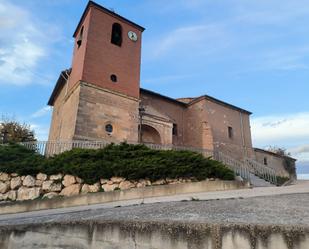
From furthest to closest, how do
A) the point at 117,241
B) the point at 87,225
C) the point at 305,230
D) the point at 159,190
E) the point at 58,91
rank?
the point at 58,91 < the point at 159,190 < the point at 87,225 < the point at 117,241 < the point at 305,230

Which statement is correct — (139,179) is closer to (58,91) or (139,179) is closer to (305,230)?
(305,230)

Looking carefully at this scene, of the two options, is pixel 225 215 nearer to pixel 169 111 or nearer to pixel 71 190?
pixel 71 190

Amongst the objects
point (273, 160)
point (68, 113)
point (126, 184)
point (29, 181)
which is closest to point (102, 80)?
point (68, 113)

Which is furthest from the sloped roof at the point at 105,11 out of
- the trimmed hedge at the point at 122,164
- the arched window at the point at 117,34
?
the trimmed hedge at the point at 122,164

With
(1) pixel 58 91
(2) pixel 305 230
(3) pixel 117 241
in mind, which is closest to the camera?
(2) pixel 305 230

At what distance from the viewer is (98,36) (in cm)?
1847

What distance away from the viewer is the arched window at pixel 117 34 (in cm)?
1982

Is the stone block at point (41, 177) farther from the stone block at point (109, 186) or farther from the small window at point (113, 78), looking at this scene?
the small window at point (113, 78)

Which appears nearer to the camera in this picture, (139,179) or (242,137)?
(139,179)

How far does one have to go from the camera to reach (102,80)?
1758 centimetres

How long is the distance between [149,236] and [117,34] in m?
19.4

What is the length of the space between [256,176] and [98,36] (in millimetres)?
14170

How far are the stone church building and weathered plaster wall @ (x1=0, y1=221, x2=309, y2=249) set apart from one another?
11551 millimetres

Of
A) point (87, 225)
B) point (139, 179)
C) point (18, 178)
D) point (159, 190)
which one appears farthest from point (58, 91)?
point (87, 225)
